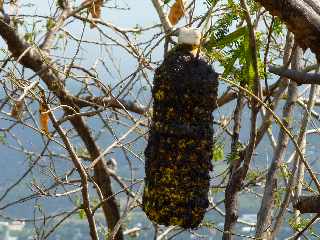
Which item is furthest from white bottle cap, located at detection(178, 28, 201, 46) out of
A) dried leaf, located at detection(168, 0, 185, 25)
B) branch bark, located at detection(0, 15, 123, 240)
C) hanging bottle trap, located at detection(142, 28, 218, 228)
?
dried leaf, located at detection(168, 0, 185, 25)

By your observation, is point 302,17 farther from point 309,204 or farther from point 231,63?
point 309,204

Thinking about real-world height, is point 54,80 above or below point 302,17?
above

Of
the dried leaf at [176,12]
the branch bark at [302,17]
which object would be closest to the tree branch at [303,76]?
the branch bark at [302,17]

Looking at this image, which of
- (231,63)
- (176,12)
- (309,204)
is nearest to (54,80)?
(176,12)

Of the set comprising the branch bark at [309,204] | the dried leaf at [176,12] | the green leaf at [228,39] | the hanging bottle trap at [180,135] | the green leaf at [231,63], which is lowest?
the branch bark at [309,204]

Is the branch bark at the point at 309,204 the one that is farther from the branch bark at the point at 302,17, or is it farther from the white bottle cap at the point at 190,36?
the white bottle cap at the point at 190,36

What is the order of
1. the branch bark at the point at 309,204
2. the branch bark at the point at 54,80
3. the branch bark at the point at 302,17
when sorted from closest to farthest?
the branch bark at the point at 302,17
the branch bark at the point at 309,204
the branch bark at the point at 54,80

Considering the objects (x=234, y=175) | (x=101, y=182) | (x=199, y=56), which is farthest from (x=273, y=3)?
(x=101, y=182)

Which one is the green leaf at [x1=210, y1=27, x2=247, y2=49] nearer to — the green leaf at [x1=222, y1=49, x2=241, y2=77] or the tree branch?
the green leaf at [x1=222, y1=49, x2=241, y2=77]
